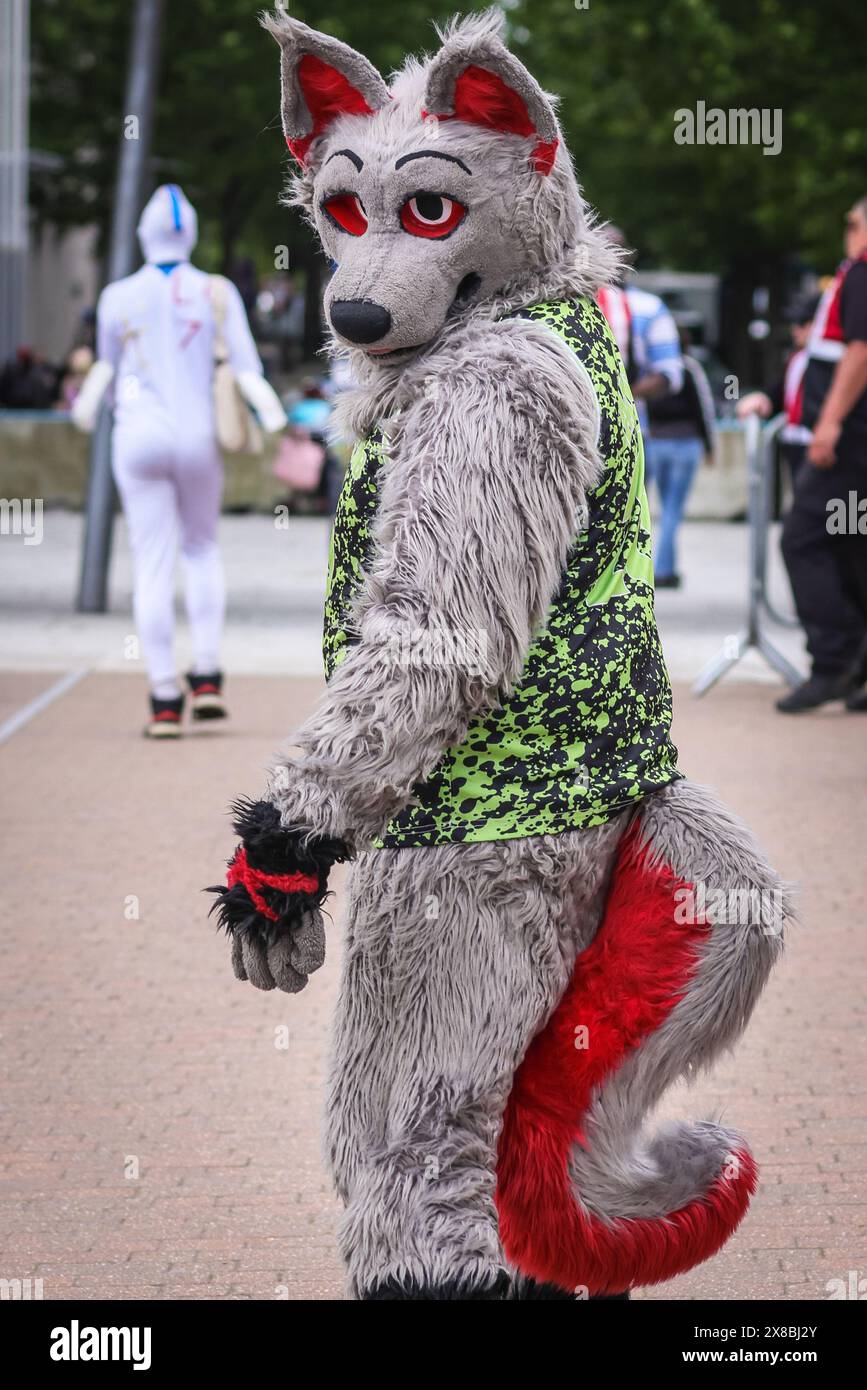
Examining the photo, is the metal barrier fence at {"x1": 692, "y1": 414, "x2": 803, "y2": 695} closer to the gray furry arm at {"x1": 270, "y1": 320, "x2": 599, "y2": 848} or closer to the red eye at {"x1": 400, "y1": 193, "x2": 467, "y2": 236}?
the red eye at {"x1": 400, "y1": 193, "x2": 467, "y2": 236}

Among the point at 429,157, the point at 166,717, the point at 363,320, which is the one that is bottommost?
the point at 166,717

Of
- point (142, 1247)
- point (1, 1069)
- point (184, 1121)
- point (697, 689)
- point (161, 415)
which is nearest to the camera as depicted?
point (142, 1247)

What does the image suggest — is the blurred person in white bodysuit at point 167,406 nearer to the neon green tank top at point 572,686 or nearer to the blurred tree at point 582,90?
the neon green tank top at point 572,686

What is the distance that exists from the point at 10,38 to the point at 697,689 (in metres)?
18.2

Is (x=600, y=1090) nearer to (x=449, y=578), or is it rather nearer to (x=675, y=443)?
(x=449, y=578)

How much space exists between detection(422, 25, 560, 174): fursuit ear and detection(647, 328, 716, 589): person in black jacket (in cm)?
1081

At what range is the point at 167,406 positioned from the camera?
820 centimetres

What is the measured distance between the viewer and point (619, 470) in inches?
115

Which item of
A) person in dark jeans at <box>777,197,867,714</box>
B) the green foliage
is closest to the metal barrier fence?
person in dark jeans at <box>777,197,867,714</box>

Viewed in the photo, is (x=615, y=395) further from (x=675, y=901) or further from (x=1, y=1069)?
(x=1, y=1069)

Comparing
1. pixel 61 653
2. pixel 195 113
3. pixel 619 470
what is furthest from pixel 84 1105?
pixel 195 113

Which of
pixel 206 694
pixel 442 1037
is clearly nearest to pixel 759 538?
pixel 206 694

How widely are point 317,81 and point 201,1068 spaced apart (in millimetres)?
2500

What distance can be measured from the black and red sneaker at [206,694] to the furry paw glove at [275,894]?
6100 mm
